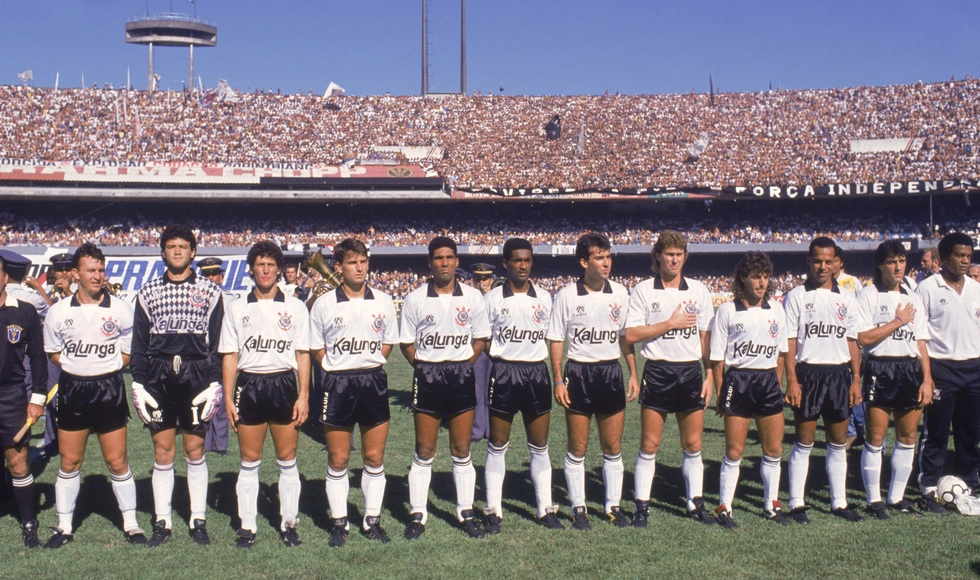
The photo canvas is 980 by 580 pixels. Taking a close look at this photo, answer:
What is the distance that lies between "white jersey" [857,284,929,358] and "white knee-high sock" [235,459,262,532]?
504cm

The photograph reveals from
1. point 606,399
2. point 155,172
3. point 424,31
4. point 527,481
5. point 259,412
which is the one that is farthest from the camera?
point 424,31

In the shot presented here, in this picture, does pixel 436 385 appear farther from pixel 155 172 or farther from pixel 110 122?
pixel 110 122

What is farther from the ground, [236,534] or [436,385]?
[436,385]

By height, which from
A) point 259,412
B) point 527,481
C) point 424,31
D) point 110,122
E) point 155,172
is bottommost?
point 527,481

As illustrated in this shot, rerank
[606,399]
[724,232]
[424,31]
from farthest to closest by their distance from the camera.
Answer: [424,31] → [724,232] → [606,399]

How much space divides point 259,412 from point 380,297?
1.24m

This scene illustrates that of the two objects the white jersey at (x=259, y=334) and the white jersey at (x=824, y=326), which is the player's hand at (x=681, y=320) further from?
the white jersey at (x=259, y=334)

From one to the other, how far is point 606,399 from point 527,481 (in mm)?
1945

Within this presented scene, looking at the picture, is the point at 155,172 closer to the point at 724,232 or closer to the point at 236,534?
the point at 724,232

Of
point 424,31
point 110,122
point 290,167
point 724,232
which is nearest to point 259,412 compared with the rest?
point 290,167

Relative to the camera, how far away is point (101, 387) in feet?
19.9

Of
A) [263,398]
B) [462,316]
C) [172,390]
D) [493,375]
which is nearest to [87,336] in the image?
[172,390]

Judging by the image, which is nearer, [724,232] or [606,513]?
Result: [606,513]

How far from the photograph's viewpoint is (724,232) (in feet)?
132
